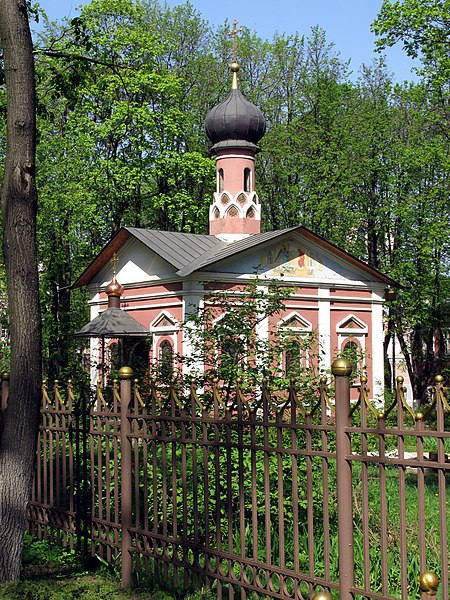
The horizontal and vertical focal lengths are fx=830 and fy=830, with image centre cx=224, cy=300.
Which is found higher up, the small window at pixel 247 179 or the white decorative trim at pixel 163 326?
the small window at pixel 247 179

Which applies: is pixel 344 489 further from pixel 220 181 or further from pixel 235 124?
pixel 235 124

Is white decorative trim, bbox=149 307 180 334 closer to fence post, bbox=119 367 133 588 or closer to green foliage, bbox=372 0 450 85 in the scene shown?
green foliage, bbox=372 0 450 85

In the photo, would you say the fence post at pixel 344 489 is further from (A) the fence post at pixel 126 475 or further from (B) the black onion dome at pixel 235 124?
(B) the black onion dome at pixel 235 124

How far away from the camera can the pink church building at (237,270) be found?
20.7 meters

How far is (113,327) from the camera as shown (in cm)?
1923

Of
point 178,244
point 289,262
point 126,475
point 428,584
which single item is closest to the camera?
point 428,584

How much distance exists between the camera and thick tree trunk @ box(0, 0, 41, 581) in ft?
19.5

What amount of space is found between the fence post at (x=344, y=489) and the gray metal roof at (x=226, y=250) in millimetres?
15281

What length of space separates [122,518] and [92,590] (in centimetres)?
83

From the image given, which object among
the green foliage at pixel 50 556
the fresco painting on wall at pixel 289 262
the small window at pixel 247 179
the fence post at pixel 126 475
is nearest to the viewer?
the fence post at pixel 126 475

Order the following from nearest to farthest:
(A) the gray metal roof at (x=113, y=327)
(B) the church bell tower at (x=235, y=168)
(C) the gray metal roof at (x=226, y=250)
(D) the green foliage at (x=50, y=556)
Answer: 1. (D) the green foliage at (x=50, y=556)
2. (A) the gray metal roof at (x=113, y=327)
3. (C) the gray metal roof at (x=226, y=250)
4. (B) the church bell tower at (x=235, y=168)

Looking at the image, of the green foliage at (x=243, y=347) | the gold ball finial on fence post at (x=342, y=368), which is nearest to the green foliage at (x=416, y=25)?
the green foliage at (x=243, y=347)

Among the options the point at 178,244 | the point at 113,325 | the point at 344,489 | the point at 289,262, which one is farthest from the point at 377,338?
the point at 344,489

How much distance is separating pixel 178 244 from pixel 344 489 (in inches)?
709
